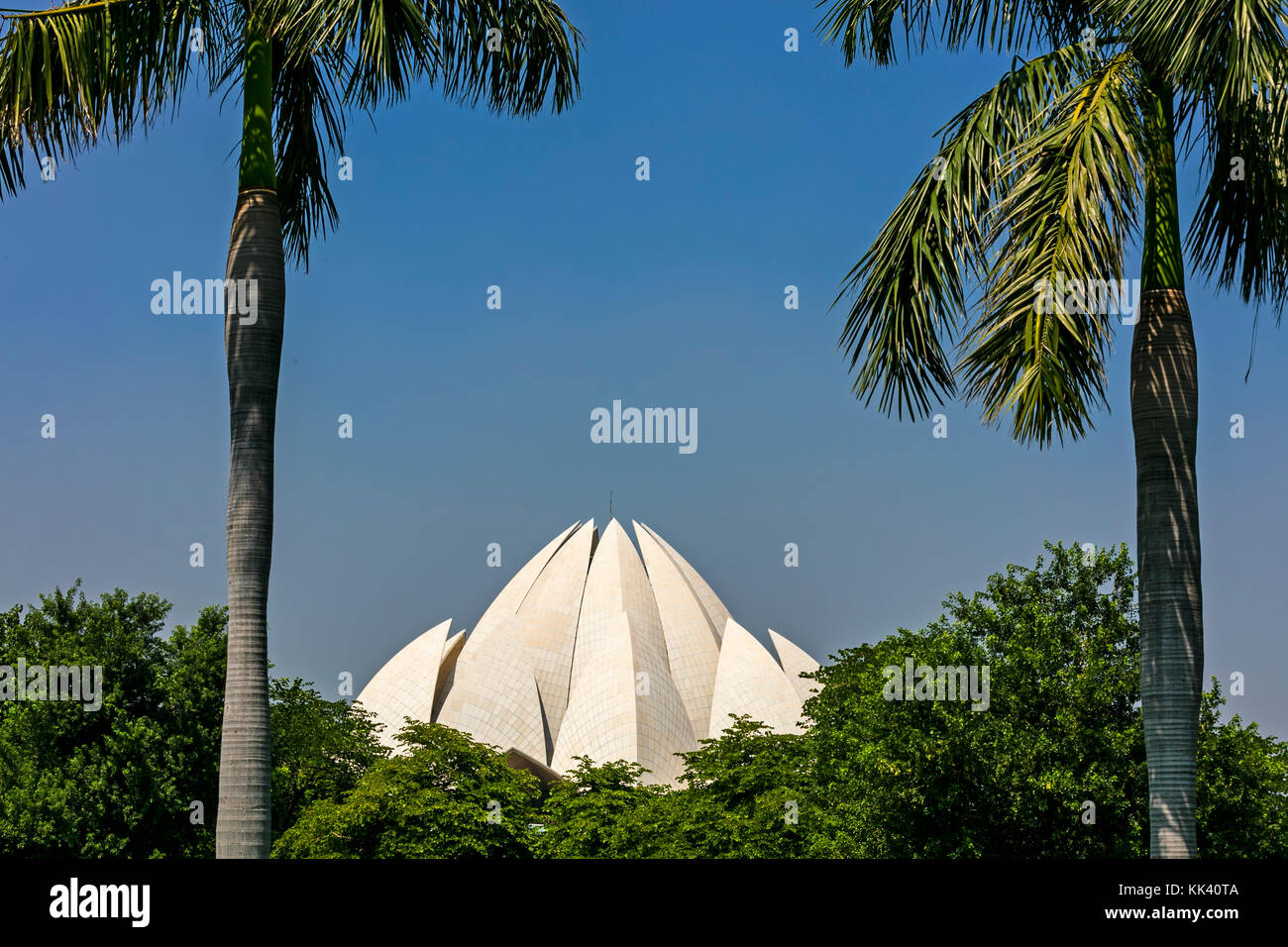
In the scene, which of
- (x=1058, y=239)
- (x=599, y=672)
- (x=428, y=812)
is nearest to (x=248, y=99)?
(x=1058, y=239)

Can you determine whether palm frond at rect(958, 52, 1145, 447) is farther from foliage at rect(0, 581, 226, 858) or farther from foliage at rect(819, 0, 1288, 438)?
foliage at rect(0, 581, 226, 858)

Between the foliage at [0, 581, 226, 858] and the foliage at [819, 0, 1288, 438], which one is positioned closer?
the foliage at [819, 0, 1288, 438]

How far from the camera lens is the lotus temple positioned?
48.9 meters

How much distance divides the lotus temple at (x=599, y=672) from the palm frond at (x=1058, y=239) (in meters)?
39.4

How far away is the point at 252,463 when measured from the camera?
9.38 metres

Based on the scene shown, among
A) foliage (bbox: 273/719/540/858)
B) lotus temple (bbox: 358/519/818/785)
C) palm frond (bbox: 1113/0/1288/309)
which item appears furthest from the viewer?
lotus temple (bbox: 358/519/818/785)

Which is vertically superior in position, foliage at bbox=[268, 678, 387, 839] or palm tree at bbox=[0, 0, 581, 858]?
palm tree at bbox=[0, 0, 581, 858]

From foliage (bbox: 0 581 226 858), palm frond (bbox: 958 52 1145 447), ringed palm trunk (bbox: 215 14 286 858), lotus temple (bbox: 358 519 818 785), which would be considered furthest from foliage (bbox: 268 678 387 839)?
palm frond (bbox: 958 52 1145 447)

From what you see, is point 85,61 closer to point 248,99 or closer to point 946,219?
point 248,99

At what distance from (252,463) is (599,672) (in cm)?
4186

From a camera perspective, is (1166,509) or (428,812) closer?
(1166,509)

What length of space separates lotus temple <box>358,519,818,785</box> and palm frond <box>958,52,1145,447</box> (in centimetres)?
3944

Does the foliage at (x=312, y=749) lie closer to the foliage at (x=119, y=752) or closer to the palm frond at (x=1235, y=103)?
the foliage at (x=119, y=752)

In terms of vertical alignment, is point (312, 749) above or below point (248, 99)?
below
